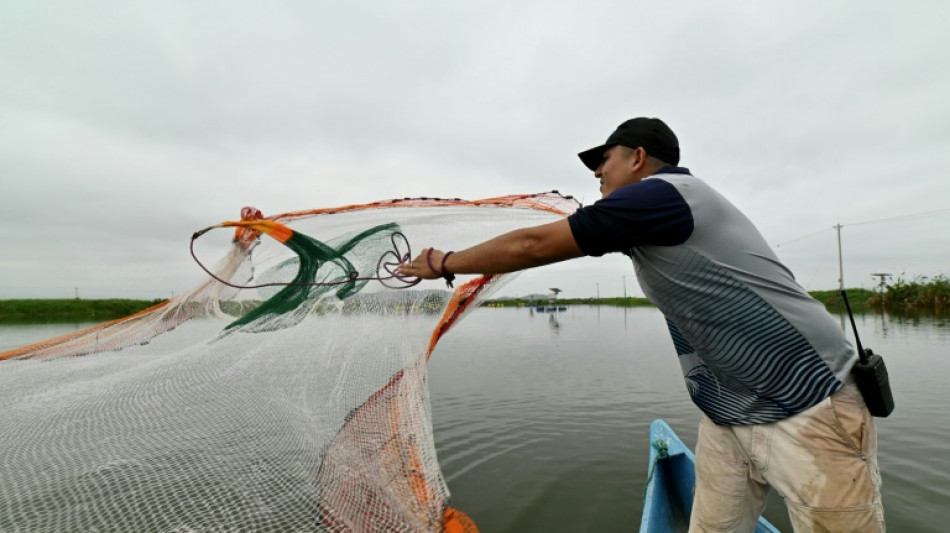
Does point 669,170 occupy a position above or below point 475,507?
above

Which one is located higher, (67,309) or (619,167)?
(619,167)

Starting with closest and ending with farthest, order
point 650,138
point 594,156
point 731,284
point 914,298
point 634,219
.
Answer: point 634,219 → point 731,284 → point 650,138 → point 594,156 → point 914,298

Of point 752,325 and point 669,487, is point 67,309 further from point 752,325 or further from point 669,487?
point 752,325

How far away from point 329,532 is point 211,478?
90cm

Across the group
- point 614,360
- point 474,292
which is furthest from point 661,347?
point 474,292

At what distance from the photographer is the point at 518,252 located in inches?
62.6

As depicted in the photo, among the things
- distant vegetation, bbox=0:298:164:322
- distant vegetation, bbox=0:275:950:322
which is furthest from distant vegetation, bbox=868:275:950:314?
distant vegetation, bbox=0:298:164:322

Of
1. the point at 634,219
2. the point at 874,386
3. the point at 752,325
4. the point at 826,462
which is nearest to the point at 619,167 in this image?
the point at 634,219

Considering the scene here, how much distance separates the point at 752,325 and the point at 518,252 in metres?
0.90

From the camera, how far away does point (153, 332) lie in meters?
3.25

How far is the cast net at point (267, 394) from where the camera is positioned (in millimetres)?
2137

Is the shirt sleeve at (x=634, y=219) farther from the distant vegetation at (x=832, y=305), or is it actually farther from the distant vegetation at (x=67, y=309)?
the distant vegetation at (x=67, y=309)

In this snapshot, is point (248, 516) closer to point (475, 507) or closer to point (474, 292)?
point (474, 292)

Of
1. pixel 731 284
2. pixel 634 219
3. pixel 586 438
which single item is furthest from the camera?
pixel 586 438
